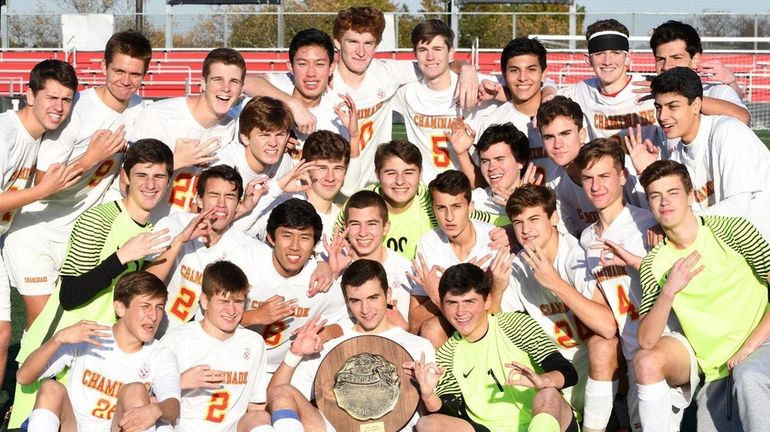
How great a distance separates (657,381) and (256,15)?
927 inches

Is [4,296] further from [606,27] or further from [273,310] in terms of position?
[606,27]

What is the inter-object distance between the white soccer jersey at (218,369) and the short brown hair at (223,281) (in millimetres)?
253

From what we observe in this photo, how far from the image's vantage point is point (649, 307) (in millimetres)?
5402

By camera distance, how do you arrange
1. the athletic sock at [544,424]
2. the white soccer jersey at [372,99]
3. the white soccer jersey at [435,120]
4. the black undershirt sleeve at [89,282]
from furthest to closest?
1. the white soccer jersey at [435,120]
2. the white soccer jersey at [372,99]
3. the black undershirt sleeve at [89,282]
4. the athletic sock at [544,424]

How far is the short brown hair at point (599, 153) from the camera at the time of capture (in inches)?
231

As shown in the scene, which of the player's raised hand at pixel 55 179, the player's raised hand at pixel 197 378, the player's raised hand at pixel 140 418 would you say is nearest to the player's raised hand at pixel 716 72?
the player's raised hand at pixel 197 378

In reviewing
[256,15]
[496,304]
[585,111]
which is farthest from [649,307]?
[256,15]

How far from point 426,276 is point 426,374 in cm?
80

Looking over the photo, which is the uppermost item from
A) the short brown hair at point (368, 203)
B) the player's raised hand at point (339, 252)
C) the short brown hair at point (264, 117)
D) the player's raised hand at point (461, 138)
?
the short brown hair at point (264, 117)

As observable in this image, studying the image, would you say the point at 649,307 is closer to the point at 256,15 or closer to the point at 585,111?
the point at 585,111

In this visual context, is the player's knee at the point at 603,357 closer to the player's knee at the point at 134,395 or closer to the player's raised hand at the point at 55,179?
the player's knee at the point at 134,395

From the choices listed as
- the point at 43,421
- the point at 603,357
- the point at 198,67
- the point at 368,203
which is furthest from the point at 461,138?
the point at 198,67

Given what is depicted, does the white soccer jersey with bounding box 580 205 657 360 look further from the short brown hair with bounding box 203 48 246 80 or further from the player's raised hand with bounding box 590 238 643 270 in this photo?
the short brown hair with bounding box 203 48 246 80

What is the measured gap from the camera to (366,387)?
5.69 m
